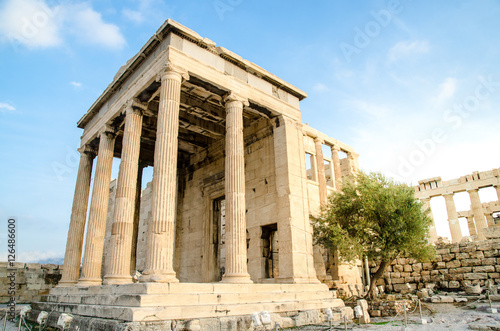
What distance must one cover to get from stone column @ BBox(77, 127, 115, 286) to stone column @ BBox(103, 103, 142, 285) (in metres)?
2.56

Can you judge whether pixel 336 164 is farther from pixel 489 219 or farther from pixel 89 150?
pixel 489 219

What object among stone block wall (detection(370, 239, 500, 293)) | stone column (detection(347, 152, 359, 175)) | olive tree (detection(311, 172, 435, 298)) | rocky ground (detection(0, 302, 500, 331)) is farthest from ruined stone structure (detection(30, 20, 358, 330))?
stone column (detection(347, 152, 359, 175))

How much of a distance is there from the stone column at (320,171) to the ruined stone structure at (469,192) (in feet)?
47.2

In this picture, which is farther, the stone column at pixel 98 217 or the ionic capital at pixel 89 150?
the ionic capital at pixel 89 150

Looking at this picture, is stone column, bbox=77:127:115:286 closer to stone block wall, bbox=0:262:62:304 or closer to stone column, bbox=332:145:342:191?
stone block wall, bbox=0:262:62:304

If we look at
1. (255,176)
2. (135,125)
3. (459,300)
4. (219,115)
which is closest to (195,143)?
(219,115)

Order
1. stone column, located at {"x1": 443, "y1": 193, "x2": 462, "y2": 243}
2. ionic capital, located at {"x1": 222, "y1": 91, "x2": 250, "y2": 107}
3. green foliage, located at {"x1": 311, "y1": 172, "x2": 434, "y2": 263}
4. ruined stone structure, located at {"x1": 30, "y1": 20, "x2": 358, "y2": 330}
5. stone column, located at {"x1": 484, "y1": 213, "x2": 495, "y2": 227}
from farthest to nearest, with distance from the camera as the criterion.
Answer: stone column, located at {"x1": 484, "y1": 213, "x2": 495, "y2": 227}
stone column, located at {"x1": 443, "y1": 193, "x2": 462, "y2": 243}
green foliage, located at {"x1": 311, "y1": 172, "x2": 434, "y2": 263}
ionic capital, located at {"x1": 222, "y1": 91, "x2": 250, "y2": 107}
ruined stone structure, located at {"x1": 30, "y1": 20, "x2": 358, "y2": 330}

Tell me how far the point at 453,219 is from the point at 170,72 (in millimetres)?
28620

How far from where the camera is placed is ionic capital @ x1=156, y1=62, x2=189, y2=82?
37.5ft

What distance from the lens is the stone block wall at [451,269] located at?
52.3 ft

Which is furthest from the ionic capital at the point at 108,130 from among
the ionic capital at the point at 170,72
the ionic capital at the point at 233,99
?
the ionic capital at the point at 233,99

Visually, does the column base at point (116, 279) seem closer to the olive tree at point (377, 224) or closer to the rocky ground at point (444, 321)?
the rocky ground at point (444, 321)

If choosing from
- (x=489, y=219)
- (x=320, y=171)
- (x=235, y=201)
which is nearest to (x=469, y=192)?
(x=489, y=219)

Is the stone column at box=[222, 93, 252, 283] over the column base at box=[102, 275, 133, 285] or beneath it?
over
